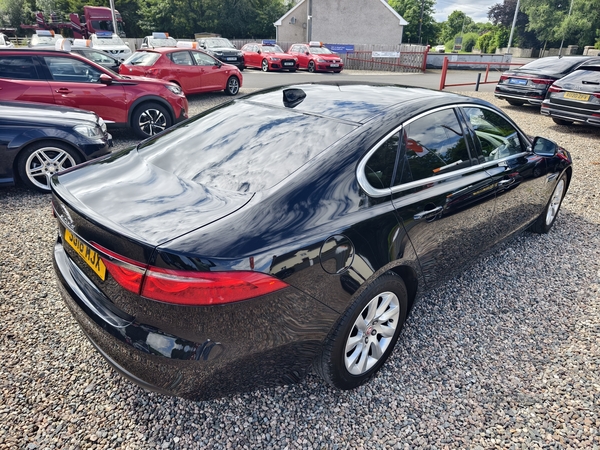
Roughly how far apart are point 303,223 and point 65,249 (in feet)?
4.59

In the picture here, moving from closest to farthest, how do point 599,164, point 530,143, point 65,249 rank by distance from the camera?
point 65,249 → point 530,143 → point 599,164

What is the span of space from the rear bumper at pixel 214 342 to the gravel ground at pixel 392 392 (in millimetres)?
401

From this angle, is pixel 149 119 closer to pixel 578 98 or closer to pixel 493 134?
pixel 493 134

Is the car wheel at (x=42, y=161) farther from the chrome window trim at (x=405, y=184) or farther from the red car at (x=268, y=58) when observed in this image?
the red car at (x=268, y=58)

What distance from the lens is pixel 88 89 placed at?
709 cm

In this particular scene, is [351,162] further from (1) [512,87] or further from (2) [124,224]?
(1) [512,87]

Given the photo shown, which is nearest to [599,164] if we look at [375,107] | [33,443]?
[375,107]

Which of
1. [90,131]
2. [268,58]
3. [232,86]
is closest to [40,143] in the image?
[90,131]

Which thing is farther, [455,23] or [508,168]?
[455,23]

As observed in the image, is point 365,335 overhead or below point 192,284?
below

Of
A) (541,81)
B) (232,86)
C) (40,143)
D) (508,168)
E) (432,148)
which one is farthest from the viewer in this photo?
(232,86)

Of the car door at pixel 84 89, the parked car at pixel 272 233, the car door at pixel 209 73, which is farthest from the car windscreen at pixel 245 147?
the car door at pixel 209 73

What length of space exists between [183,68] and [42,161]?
762 centimetres

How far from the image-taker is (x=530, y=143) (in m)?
3.65
